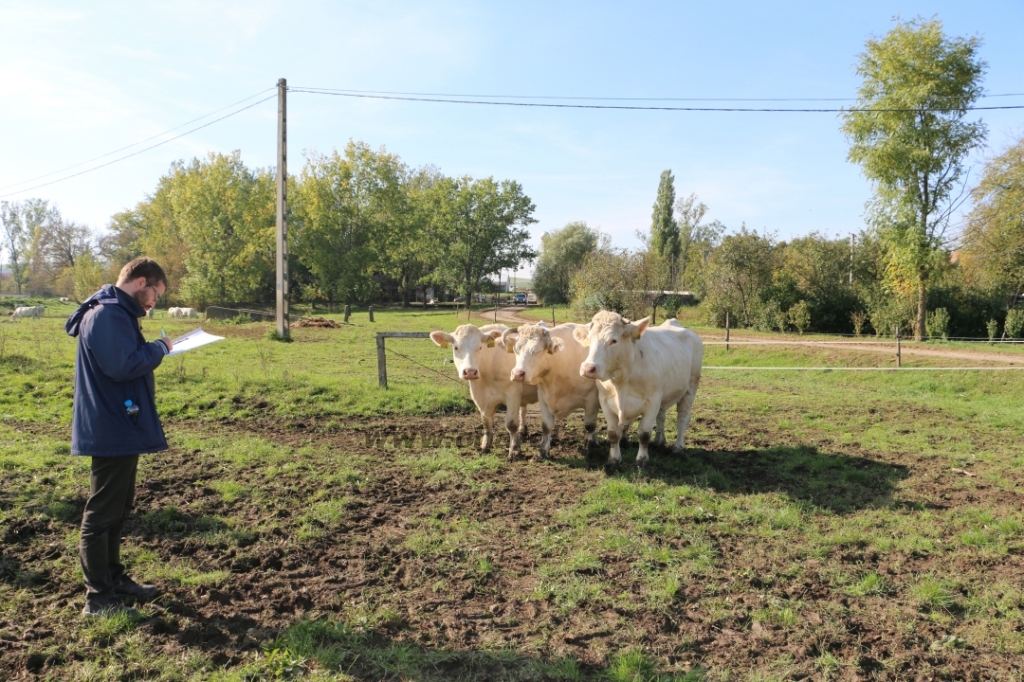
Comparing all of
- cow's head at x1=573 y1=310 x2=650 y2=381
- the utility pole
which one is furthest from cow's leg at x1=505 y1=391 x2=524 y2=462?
the utility pole

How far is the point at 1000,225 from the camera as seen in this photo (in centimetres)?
2586

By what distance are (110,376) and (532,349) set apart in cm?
479

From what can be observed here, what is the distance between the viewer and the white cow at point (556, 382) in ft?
26.8

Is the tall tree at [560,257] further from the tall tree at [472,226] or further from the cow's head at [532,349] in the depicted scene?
the cow's head at [532,349]

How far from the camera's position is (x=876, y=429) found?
9.91 metres

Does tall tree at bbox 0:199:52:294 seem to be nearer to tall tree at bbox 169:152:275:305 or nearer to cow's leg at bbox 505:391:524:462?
tall tree at bbox 169:152:275:305

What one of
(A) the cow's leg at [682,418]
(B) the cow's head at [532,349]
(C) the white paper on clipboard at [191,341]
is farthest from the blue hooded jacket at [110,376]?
(A) the cow's leg at [682,418]

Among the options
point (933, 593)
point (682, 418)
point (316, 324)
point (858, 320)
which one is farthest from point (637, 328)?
point (316, 324)

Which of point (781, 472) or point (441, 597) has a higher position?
point (781, 472)

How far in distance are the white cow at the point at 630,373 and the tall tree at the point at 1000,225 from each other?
2438cm

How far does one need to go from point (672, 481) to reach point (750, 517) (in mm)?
1218

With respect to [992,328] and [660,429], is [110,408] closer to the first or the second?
[660,429]

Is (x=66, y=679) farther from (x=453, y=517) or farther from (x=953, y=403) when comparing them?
(x=953, y=403)

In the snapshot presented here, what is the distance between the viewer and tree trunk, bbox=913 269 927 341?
2497cm
